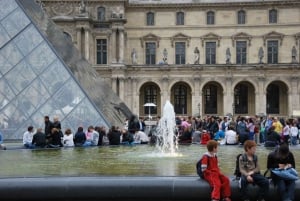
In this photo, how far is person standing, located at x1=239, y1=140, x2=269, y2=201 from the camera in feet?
22.8

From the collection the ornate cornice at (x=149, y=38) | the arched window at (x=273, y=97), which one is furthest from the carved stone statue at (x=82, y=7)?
the arched window at (x=273, y=97)

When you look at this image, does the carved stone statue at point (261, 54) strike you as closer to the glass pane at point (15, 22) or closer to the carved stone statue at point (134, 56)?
the carved stone statue at point (134, 56)

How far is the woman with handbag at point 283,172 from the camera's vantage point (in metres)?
6.96

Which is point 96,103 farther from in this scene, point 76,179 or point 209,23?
point 209,23

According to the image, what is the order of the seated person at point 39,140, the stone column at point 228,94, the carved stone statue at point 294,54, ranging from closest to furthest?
the seated person at point 39,140 < the stone column at point 228,94 < the carved stone statue at point 294,54

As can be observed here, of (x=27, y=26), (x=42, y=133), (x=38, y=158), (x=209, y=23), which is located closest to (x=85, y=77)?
(x=27, y=26)

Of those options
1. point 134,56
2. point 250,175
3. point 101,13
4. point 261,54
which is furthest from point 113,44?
point 250,175

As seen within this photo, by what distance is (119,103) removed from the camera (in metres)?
20.5

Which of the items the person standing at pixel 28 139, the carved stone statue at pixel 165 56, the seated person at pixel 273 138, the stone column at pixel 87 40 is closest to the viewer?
the person standing at pixel 28 139

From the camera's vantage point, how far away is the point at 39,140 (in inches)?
587

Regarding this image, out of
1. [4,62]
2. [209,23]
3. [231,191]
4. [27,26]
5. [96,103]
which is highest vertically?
[209,23]

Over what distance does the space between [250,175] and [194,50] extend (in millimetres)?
38583

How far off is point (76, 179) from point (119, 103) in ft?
43.0

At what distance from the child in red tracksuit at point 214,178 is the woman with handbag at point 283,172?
0.64 m
